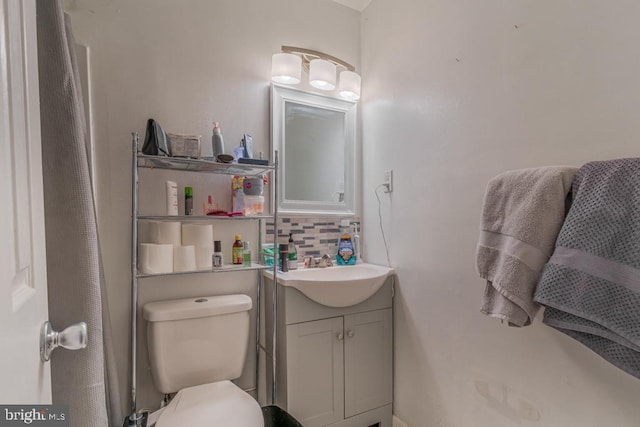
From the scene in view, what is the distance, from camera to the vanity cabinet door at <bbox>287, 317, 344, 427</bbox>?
1.38m

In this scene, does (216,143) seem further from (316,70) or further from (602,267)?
(602,267)

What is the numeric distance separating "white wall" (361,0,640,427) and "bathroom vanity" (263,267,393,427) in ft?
0.35

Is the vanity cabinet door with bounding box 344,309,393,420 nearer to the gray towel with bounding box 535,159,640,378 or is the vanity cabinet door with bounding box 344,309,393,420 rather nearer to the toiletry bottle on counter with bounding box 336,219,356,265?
the toiletry bottle on counter with bounding box 336,219,356,265

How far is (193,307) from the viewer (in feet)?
4.25

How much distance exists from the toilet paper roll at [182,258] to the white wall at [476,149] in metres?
1.02

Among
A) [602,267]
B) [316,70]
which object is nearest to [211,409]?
[602,267]

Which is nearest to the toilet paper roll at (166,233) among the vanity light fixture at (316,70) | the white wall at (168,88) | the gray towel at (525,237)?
the white wall at (168,88)

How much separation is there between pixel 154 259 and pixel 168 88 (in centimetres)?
82

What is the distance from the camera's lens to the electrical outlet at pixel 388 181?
5.49ft

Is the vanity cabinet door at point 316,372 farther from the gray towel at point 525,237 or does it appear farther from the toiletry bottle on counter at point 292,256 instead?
the gray towel at point 525,237

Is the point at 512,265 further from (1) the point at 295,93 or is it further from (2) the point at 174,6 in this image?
(2) the point at 174,6

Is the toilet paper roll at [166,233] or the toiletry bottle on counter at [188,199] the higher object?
the toiletry bottle on counter at [188,199]

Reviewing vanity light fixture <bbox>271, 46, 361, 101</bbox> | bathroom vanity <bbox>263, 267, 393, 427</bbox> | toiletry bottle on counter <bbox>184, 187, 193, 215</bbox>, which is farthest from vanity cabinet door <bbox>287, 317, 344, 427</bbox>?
vanity light fixture <bbox>271, 46, 361, 101</bbox>

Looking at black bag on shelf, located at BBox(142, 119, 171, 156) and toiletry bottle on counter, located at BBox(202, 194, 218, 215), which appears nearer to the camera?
black bag on shelf, located at BBox(142, 119, 171, 156)
